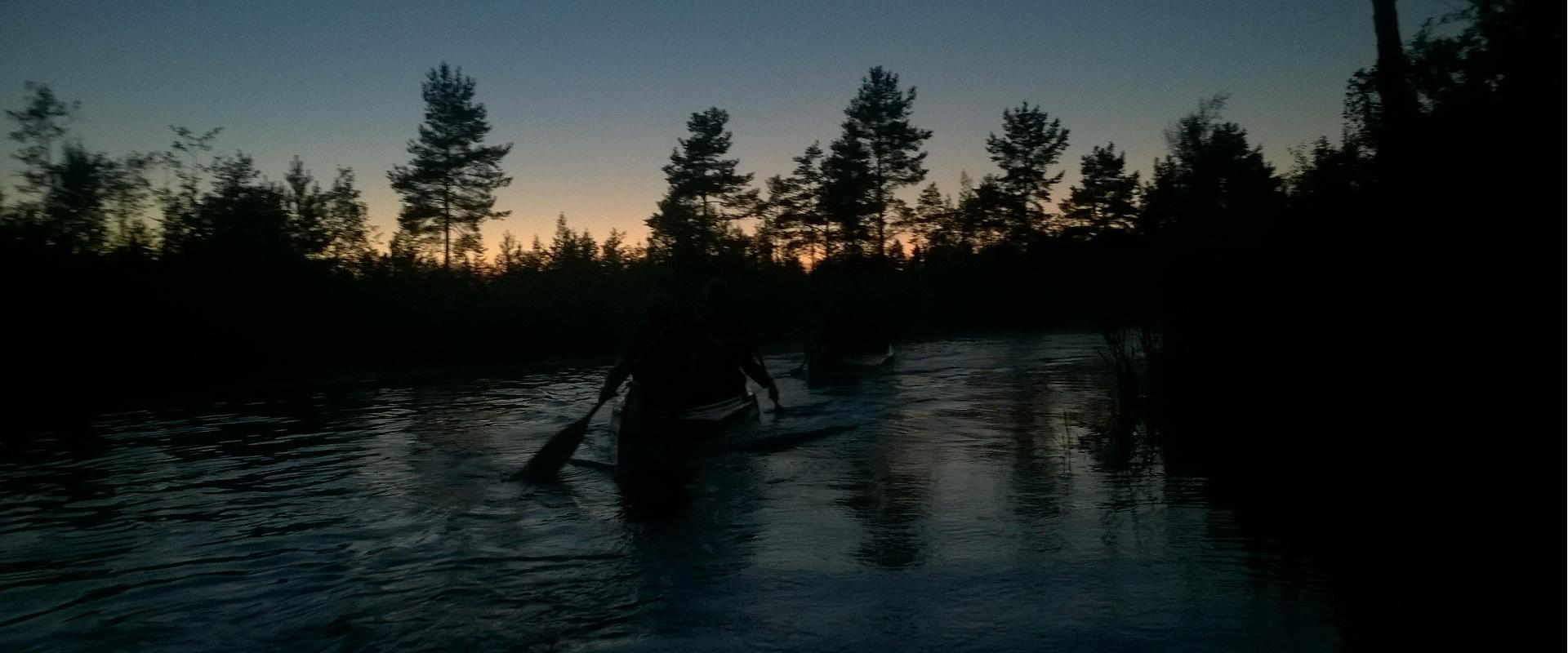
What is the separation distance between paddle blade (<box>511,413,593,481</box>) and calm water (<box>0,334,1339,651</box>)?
313 millimetres

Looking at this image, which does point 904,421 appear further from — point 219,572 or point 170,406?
point 170,406

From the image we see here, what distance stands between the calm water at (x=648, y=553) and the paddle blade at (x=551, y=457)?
31cm

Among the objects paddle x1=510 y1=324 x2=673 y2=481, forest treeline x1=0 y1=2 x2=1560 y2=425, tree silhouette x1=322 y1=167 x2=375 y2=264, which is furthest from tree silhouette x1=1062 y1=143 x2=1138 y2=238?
paddle x1=510 y1=324 x2=673 y2=481

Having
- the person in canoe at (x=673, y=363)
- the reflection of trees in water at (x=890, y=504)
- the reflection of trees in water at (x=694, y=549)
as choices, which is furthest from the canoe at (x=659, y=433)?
the reflection of trees in water at (x=890, y=504)

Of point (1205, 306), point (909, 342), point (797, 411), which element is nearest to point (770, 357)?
point (909, 342)

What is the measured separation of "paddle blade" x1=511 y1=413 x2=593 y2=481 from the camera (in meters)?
9.58

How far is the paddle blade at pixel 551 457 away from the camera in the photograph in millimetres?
9583

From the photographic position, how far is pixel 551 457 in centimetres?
977

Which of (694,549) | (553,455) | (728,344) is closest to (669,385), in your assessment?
(553,455)

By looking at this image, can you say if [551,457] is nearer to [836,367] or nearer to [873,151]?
[836,367]

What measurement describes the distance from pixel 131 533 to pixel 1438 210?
363 inches

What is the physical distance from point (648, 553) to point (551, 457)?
3.55m

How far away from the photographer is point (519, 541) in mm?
6914

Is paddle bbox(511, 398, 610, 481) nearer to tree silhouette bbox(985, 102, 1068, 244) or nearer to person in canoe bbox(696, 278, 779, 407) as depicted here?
person in canoe bbox(696, 278, 779, 407)
